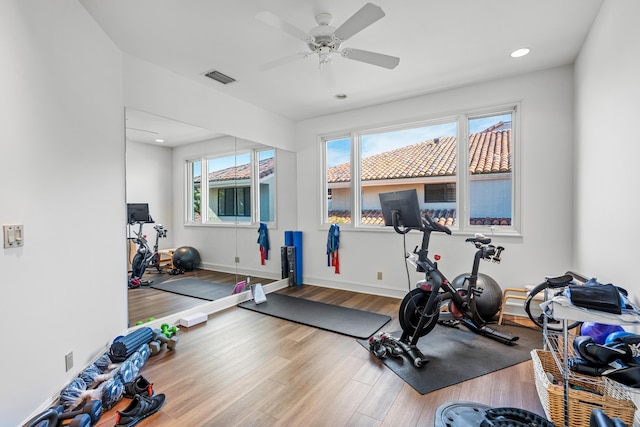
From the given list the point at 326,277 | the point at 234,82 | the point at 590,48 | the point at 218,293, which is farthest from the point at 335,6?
the point at 326,277

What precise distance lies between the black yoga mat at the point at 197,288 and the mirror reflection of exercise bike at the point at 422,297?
227cm

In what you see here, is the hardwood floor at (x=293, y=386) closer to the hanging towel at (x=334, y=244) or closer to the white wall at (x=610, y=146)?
the white wall at (x=610, y=146)

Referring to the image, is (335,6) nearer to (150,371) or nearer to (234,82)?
(234,82)

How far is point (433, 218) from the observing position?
4.30 m

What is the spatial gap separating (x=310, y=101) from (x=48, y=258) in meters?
3.55

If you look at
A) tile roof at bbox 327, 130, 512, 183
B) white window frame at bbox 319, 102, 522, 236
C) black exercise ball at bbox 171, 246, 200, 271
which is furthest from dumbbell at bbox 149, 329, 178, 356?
tile roof at bbox 327, 130, 512, 183

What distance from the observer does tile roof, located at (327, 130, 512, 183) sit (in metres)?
3.80

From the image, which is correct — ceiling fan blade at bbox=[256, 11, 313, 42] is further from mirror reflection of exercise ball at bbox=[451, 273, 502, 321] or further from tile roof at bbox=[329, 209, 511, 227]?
mirror reflection of exercise ball at bbox=[451, 273, 502, 321]

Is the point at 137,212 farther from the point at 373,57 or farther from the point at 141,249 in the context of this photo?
the point at 373,57

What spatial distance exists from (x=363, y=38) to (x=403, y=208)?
1.64 m

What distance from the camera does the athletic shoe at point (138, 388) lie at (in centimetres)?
206

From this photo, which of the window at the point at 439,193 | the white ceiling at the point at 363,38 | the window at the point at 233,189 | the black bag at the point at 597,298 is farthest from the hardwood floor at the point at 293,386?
the white ceiling at the point at 363,38

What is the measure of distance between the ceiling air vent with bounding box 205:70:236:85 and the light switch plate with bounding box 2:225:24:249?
2490 millimetres

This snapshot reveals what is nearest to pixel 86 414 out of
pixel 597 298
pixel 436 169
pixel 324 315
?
pixel 324 315
